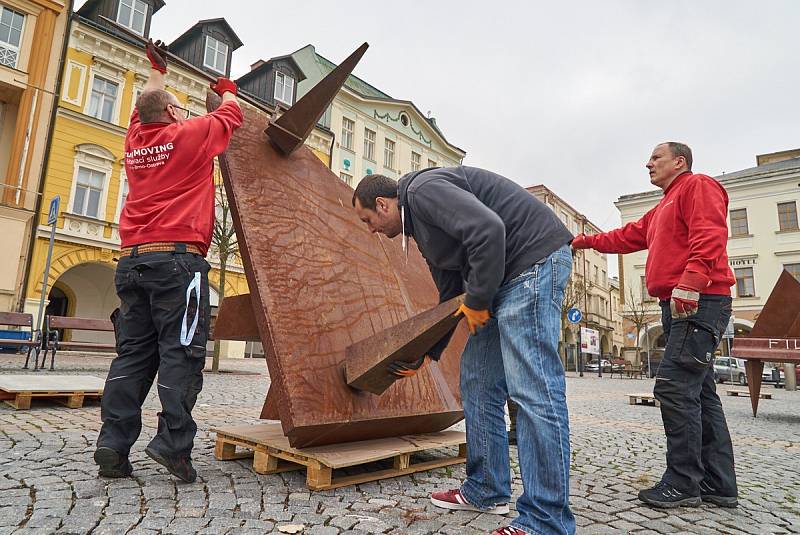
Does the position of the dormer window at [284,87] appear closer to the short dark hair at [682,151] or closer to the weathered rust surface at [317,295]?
the weathered rust surface at [317,295]

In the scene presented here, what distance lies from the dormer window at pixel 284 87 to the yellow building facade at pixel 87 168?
5.17m

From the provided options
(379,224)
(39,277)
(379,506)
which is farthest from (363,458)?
(39,277)

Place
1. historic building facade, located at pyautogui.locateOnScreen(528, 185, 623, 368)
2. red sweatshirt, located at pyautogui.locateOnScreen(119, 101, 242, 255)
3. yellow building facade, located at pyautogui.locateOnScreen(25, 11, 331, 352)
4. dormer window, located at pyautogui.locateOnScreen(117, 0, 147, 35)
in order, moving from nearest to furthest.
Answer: red sweatshirt, located at pyautogui.locateOnScreen(119, 101, 242, 255), yellow building facade, located at pyautogui.locateOnScreen(25, 11, 331, 352), dormer window, located at pyautogui.locateOnScreen(117, 0, 147, 35), historic building facade, located at pyautogui.locateOnScreen(528, 185, 623, 368)

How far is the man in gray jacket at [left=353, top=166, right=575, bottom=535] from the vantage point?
1.87m

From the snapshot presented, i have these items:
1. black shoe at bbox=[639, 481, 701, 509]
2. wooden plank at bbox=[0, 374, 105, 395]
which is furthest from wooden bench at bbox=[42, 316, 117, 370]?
black shoe at bbox=[639, 481, 701, 509]

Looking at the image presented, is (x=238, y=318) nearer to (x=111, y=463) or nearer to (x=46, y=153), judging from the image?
(x=111, y=463)

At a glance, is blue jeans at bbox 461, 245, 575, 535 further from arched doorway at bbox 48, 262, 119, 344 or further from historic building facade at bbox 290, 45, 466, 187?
historic building facade at bbox 290, 45, 466, 187

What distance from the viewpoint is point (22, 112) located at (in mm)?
15258

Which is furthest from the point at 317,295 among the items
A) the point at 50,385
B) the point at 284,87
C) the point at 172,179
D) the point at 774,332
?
the point at 284,87

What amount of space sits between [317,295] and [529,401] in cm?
128

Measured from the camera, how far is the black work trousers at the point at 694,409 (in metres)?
2.55

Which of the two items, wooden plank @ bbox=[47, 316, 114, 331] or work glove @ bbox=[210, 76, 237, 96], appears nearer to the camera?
work glove @ bbox=[210, 76, 237, 96]

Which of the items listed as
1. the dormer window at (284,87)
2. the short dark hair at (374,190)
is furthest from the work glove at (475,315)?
the dormer window at (284,87)

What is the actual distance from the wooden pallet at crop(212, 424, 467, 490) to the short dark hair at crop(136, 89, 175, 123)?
5.54 ft
